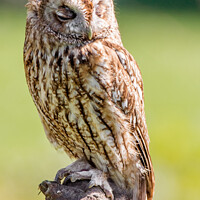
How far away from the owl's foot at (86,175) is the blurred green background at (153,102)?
2823 millimetres

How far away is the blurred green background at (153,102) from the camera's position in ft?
28.0

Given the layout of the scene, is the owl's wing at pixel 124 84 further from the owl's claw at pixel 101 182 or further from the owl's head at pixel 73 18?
the owl's claw at pixel 101 182

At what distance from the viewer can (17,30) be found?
46.8ft

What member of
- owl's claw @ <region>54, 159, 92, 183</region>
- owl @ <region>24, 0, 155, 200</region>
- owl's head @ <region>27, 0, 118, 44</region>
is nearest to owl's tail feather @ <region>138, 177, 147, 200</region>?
owl @ <region>24, 0, 155, 200</region>

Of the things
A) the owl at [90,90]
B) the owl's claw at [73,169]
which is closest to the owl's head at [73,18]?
the owl at [90,90]

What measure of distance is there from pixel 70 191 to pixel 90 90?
2.28 ft

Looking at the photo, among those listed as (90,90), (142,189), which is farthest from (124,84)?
(142,189)

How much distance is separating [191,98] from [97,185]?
23.0ft

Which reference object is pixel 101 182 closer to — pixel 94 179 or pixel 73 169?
pixel 94 179

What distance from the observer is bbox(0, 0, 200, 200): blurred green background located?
28.0 ft

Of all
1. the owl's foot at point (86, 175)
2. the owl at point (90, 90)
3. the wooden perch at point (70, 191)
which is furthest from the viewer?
the owl's foot at point (86, 175)

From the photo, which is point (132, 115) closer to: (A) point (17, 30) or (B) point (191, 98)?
(B) point (191, 98)

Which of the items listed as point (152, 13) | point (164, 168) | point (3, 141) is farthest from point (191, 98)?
point (152, 13)

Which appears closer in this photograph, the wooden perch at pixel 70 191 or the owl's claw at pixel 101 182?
the wooden perch at pixel 70 191
